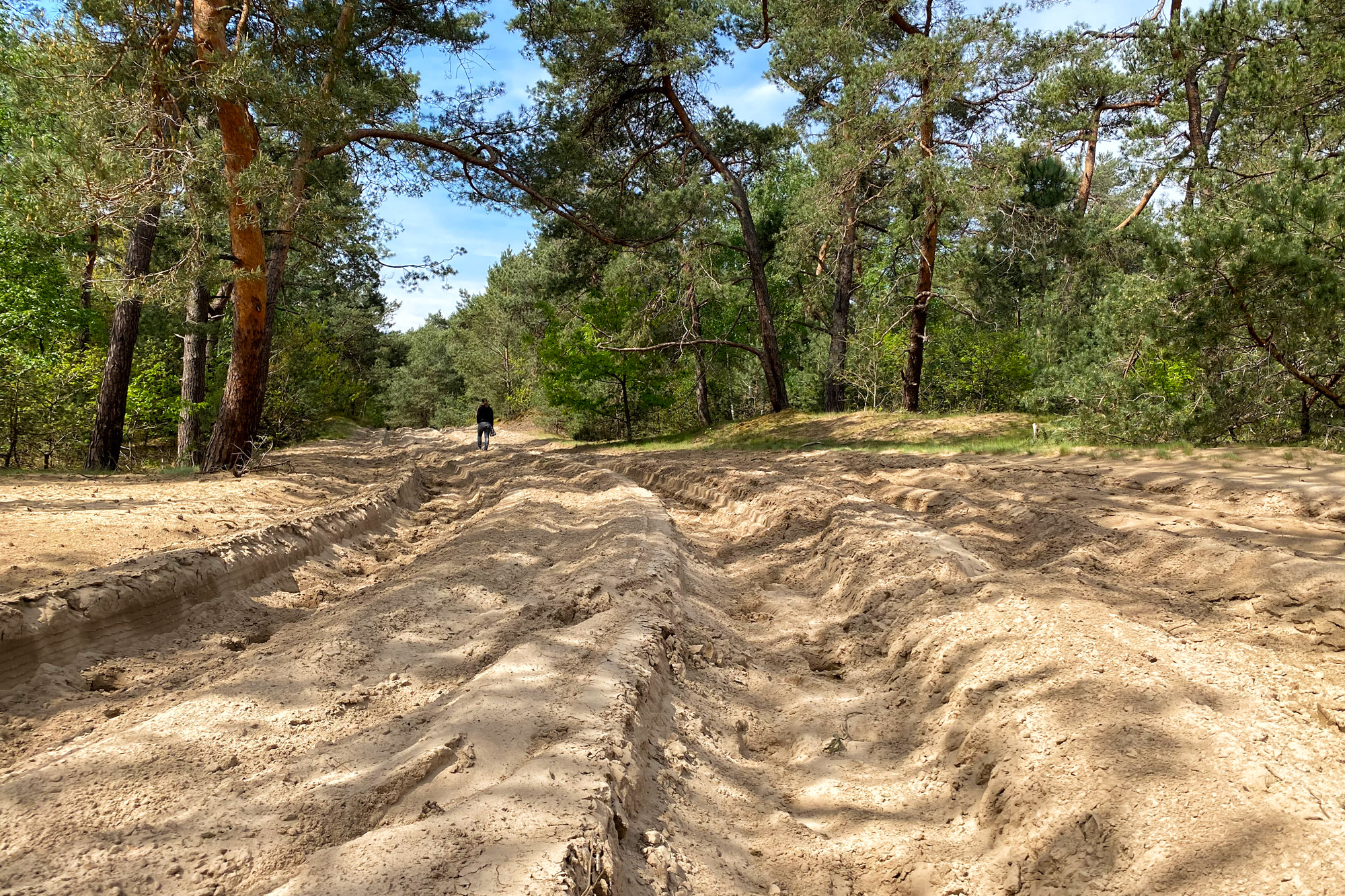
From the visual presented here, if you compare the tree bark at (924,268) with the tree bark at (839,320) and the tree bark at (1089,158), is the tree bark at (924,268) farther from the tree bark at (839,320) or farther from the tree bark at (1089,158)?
the tree bark at (1089,158)

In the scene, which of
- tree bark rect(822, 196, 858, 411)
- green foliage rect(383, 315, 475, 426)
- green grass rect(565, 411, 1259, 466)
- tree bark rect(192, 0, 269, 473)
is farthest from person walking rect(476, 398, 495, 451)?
green foliage rect(383, 315, 475, 426)

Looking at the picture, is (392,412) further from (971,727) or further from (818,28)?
(971,727)

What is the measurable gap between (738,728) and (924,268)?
1569 cm

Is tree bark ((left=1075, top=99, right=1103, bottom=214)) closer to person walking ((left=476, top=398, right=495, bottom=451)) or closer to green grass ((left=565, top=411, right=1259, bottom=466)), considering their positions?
green grass ((left=565, top=411, right=1259, bottom=466))

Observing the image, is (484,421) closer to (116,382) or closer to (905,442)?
(116,382)

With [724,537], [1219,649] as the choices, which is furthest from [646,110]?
[1219,649]

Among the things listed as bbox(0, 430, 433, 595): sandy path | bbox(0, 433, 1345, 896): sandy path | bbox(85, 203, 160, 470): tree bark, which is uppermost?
bbox(85, 203, 160, 470): tree bark

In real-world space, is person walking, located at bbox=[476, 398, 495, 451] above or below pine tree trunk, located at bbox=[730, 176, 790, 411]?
below

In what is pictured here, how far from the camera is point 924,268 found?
16.8 meters

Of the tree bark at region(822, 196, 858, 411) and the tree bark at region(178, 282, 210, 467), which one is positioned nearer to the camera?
the tree bark at region(178, 282, 210, 467)

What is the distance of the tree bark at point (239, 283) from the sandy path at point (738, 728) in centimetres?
650

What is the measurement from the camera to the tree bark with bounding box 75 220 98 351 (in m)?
13.4

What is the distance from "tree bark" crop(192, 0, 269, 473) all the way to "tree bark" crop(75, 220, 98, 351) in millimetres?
3634

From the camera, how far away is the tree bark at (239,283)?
31.9 ft
